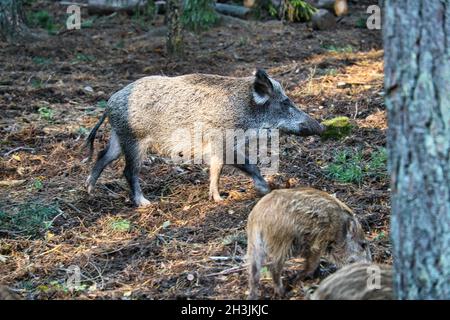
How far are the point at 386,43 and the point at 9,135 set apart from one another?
5995mm

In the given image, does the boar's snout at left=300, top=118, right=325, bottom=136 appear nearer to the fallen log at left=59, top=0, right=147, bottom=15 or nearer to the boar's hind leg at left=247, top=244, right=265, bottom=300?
the boar's hind leg at left=247, top=244, right=265, bottom=300

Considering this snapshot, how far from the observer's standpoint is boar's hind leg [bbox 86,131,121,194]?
7.34 m

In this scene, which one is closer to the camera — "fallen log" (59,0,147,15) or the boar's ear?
the boar's ear

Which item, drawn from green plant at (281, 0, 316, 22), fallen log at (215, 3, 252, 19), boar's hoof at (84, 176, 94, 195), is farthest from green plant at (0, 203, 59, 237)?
fallen log at (215, 3, 252, 19)

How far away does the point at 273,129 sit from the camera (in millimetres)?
7613

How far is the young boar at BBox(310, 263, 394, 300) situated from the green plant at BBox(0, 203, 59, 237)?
3.02 metres

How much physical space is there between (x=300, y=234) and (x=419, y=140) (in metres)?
1.33

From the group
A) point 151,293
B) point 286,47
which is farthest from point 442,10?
point 286,47

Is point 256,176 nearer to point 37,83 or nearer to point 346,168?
point 346,168

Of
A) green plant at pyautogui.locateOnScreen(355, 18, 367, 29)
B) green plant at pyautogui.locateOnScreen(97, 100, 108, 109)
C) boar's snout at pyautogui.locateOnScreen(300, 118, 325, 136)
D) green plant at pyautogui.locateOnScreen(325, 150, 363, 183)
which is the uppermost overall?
green plant at pyautogui.locateOnScreen(355, 18, 367, 29)

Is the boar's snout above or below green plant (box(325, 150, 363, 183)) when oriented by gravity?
above

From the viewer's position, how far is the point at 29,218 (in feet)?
22.2

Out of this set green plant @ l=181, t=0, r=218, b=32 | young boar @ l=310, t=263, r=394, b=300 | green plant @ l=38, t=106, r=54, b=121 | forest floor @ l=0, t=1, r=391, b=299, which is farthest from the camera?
green plant @ l=181, t=0, r=218, b=32

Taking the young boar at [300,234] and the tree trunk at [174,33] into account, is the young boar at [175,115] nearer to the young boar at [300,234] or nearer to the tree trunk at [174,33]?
the young boar at [300,234]
